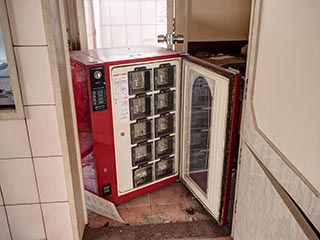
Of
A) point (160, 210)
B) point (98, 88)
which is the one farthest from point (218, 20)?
point (160, 210)

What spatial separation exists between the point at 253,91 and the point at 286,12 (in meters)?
0.39

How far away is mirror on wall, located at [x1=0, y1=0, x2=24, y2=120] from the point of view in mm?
1245

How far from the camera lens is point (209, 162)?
6.12 ft

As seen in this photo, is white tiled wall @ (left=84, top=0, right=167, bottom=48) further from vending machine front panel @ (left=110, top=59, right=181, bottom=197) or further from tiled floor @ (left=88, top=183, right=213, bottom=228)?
tiled floor @ (left=88, top=183, right=213, bottom=228)

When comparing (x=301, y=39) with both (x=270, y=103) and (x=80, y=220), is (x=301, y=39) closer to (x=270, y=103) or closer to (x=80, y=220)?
(x=270, y=103)

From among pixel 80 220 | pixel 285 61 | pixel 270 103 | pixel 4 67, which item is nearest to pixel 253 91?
pixel 270 103

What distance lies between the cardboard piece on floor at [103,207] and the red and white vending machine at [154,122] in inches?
1.9

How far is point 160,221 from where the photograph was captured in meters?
1.95

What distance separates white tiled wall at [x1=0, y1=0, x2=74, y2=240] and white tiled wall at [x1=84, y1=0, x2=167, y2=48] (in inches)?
90.2

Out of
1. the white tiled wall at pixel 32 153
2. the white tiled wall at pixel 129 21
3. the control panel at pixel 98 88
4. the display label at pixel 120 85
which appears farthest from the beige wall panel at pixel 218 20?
the white tiled wall at pixel 129 21

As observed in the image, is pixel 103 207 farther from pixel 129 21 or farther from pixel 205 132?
pixel 129 21

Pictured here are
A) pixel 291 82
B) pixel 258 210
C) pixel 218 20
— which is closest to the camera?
pixel 291 82

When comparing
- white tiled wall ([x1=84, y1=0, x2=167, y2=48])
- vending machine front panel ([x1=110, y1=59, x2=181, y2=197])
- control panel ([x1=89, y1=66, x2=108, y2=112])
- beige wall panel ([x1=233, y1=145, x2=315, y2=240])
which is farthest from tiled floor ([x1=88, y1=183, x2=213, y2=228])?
white tiled wall ([x1=84, y1=0, x2=167, y2=48])

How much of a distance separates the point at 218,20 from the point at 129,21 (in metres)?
1.58
